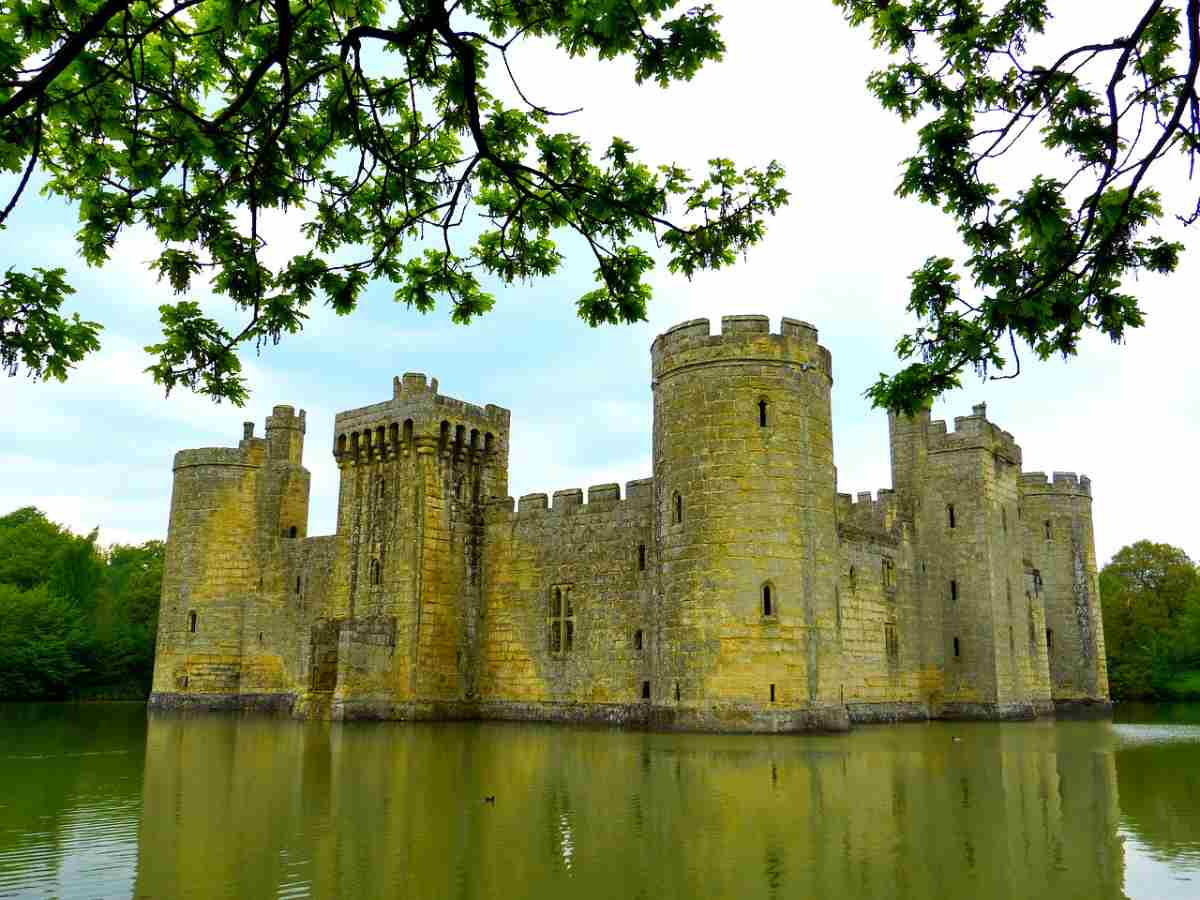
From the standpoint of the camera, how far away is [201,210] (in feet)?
24.2

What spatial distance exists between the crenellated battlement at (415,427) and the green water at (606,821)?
1195cm

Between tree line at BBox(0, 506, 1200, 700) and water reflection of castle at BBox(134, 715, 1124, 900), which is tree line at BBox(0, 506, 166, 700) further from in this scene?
water reflection of castle at BBox(134, 715, 1124, 900)

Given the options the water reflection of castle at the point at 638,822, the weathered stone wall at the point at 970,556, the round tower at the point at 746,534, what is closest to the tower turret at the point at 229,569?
the water reflection of castle at the point at 638,822

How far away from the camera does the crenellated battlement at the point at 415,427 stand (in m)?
30.8

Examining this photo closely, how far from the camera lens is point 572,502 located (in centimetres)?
2988

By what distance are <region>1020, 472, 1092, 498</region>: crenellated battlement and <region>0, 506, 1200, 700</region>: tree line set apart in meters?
21.1

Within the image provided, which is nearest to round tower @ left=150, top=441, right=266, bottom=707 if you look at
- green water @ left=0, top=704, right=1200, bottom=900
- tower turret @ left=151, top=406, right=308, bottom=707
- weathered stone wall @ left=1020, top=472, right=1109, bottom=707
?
tower turret @ left=151, top=406, right=308, bottom=707

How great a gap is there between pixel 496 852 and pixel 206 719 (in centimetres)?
2613

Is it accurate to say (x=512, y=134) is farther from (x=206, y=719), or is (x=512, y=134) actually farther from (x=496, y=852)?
(x=206, y=719)

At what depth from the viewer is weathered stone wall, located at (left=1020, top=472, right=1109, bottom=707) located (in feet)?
130

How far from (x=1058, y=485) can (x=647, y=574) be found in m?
22.1

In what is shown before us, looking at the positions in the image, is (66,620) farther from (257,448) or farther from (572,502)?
(572,502)

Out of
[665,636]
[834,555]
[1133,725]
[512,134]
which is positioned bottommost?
[1133,725]

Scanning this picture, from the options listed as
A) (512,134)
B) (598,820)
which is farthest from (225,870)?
(512,134)
